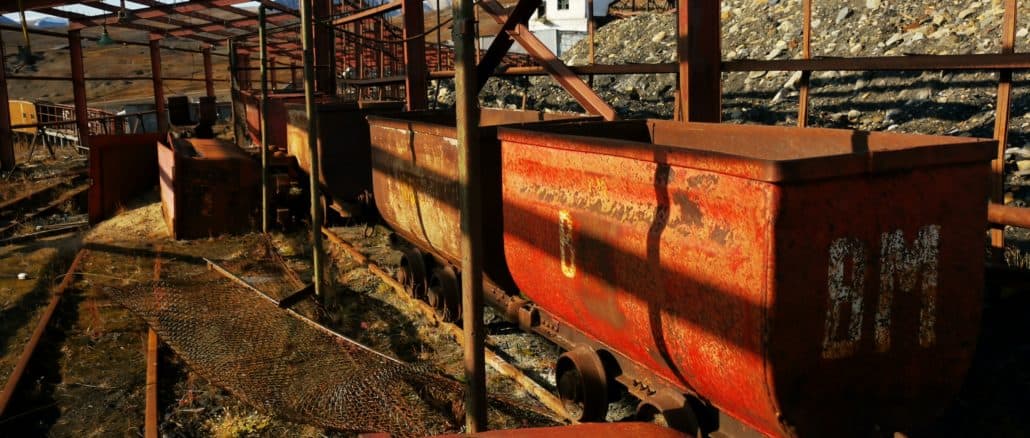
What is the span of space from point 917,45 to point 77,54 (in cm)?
1886

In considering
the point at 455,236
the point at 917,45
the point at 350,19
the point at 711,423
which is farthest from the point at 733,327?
the point at 350,19

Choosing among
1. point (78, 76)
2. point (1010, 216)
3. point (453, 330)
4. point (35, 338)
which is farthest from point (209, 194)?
point (78, 76)

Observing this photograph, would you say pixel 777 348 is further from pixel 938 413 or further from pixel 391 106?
pixel 391 106

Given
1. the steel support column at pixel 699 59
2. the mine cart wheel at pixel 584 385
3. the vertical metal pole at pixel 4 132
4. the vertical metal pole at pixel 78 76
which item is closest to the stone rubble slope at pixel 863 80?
the steel support column at pixel 699 59

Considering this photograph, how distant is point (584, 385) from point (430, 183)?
254 cm

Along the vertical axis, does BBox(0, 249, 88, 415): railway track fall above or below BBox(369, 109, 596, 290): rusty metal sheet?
below

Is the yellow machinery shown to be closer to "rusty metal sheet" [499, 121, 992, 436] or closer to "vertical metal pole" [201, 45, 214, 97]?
"vertical metal pole" [201, 45, 214, 97]

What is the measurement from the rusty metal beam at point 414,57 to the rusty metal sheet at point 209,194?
8.22ft

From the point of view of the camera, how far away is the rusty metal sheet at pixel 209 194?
34.9 feet

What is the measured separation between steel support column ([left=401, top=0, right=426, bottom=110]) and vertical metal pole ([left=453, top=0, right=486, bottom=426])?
798 cm

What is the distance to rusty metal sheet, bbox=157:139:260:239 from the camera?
10.6 m

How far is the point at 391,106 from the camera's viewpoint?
10.9 m

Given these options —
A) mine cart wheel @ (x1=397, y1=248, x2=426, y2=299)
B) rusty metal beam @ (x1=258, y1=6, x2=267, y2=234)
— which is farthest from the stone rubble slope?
mine cart wheel @ (x1=397, y1=248, x2=426, y2=299)

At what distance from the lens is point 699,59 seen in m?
7.26
